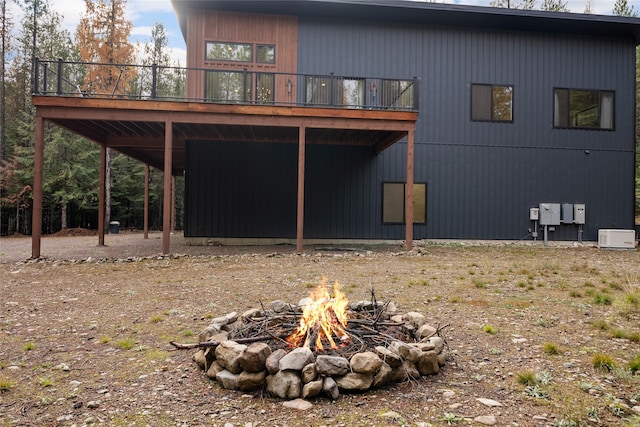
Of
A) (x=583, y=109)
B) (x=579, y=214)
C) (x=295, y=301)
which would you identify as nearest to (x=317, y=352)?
(x=295, y=301)

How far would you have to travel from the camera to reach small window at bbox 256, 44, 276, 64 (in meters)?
12.9

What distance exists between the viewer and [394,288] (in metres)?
6.15

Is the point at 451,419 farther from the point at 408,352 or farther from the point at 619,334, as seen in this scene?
the point at 619,334

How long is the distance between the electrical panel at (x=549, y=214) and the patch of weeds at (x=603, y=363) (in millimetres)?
11583

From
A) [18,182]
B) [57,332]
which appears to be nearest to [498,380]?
[57,332]

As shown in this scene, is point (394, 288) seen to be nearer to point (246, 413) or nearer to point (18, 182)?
point (246, 413)

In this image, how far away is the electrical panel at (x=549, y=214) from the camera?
13461 millimetres

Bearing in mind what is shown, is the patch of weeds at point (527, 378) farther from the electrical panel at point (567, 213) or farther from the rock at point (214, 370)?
the electrical panel at point (567, 213)

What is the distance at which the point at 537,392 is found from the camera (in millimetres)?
2736

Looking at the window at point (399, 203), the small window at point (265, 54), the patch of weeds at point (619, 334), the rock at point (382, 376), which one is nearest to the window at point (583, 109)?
the window at point (399, 203)

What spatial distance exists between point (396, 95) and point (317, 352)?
10.1 metres

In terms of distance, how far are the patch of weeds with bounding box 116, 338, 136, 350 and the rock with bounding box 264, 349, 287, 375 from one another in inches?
63.7

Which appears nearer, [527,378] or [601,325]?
[527,378]

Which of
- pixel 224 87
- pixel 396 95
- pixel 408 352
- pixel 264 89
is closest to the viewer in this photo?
pixel 408 352
